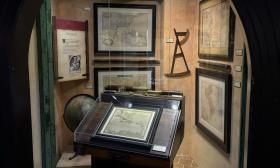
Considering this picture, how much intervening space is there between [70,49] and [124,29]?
30.6 inches

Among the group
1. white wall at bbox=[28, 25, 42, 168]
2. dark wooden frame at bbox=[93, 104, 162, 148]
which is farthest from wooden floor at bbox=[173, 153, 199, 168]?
Result: white wall at bbox=[28, 25, 42, 168]

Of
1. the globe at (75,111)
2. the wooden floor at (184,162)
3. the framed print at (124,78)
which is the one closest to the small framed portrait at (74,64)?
the framed print at (124,78)

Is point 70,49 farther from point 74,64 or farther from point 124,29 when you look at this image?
point 124,29

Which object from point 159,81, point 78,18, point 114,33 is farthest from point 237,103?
point 78,18

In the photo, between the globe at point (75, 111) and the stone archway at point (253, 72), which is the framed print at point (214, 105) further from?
the stone archway at point (253, 72)

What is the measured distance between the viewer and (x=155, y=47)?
3.86 metres

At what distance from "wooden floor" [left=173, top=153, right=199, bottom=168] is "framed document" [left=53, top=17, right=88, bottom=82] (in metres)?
1.66

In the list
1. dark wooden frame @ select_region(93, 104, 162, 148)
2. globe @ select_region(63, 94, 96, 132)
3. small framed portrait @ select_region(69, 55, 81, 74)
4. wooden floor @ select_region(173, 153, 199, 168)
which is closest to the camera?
dark wooden frame @ select_region(93, 104, 162, 148)

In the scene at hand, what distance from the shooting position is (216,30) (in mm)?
3053

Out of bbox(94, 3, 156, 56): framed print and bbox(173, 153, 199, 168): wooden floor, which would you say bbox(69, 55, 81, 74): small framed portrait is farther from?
bbox(173, 153, 199, 168): wooden floor

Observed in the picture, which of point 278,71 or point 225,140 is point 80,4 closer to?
point 225,140

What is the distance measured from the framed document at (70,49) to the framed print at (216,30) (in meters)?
1.48

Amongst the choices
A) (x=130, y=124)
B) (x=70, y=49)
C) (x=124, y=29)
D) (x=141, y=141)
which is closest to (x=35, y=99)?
(x=130, y=124)

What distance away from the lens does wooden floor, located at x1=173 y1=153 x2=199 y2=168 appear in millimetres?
3712
